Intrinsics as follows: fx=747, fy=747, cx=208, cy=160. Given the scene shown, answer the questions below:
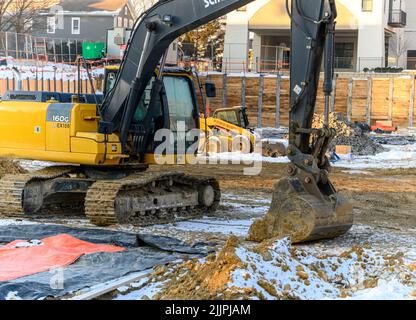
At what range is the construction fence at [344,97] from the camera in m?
38.4

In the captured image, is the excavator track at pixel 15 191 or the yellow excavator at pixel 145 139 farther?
the excavator track at pixel 15 191

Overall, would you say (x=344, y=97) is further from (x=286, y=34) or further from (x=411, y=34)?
(x=411, y=34)

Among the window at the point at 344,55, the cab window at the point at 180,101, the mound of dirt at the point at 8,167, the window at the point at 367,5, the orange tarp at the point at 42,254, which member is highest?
the window at the point at 367,5

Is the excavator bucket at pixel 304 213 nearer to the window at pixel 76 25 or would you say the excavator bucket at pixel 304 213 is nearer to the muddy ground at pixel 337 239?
the muddy ground at pixel 337 239

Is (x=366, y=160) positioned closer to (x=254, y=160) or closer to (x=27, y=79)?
(x=254, y=160)

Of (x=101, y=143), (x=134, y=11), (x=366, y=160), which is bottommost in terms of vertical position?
(x=366, y=160)

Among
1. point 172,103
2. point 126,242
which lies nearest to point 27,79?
point 172,103

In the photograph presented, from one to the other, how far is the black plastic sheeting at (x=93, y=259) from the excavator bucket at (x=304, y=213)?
40.3 inches

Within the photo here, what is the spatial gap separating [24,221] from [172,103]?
304 centimetres

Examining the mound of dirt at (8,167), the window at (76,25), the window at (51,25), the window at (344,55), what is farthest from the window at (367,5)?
the mound of dirt at (8,167)

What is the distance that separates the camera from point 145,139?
39.6ft

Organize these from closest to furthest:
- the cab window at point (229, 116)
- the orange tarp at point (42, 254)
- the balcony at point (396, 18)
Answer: the orange tarp at point (42, 254) → the cab window at point (229, 116) → the balcony at point (396, 18)

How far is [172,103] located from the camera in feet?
40.5

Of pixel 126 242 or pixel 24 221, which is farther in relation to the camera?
pixel 24 221
